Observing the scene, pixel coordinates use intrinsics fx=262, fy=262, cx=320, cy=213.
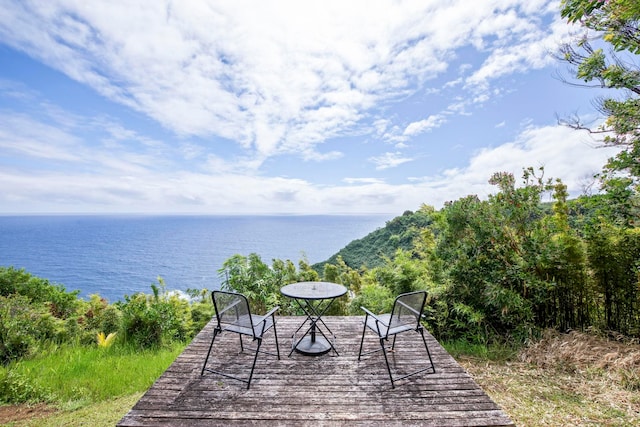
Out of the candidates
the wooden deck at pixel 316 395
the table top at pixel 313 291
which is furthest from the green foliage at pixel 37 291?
the table top at pixel 313 291

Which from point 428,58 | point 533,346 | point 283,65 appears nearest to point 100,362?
point 533,346

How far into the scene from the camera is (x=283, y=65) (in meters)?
7.02

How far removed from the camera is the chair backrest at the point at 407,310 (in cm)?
255

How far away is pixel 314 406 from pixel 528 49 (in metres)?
7.61

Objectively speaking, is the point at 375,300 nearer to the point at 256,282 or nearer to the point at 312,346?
the point at 312,346

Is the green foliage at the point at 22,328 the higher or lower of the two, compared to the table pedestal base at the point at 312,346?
lower

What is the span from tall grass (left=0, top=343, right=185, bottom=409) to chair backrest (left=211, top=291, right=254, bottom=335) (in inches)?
65.6

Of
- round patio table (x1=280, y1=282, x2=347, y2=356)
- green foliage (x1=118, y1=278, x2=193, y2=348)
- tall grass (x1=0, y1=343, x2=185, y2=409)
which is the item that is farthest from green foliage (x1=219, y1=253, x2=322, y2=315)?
round patio table (x1=280, y1=282, x2=347, y2=356)

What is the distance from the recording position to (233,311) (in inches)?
103

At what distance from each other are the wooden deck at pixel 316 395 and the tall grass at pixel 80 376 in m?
0.94

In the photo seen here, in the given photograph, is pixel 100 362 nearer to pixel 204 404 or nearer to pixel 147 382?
pixel 147 382

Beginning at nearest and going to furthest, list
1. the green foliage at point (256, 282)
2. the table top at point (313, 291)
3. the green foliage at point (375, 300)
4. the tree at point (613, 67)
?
the table top at point (313, 291), the tree at point (613, 67), the green foliage at point (375, 300), the green foliage at point (256, 282)

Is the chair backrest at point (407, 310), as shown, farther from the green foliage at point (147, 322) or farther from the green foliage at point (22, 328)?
the green foliage at point (22, 328)

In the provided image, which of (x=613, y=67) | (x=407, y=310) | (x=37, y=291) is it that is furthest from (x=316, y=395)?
(x=37, y=291)
